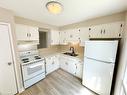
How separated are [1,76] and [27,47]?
3.92 feet

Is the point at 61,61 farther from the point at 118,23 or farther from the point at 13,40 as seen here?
the point at 118,23

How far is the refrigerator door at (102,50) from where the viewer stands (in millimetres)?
1667

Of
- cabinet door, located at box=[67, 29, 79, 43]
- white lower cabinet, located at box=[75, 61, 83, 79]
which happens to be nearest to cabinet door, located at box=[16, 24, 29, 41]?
cabinet door, located at box=[67, 29, 79, 43]

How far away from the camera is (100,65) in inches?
73.8

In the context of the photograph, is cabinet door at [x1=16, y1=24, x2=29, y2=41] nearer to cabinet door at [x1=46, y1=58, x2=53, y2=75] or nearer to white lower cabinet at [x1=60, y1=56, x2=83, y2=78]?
cabinet door at [x1=46, y1=58, x2=53, y2=75]

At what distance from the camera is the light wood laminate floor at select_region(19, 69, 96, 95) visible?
6.99 ft

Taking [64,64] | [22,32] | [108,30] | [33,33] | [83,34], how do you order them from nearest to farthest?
1. [108,30]
2. [22,32]
3. [33,33]
4. [83,34]
5. [64,64]

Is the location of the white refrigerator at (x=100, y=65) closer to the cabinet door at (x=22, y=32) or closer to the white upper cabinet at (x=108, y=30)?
the white upper cabinet at (x=108, y=30)

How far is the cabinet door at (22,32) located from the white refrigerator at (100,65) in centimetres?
212

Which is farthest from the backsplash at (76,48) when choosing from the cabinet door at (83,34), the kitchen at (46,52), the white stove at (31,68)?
the white stove at (31,68)

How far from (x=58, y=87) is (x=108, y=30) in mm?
2480

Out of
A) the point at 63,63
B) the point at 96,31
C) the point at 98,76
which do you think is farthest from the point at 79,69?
the point at 96,31

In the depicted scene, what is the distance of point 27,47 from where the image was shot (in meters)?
2.66

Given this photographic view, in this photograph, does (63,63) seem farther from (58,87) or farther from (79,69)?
(58,87)
